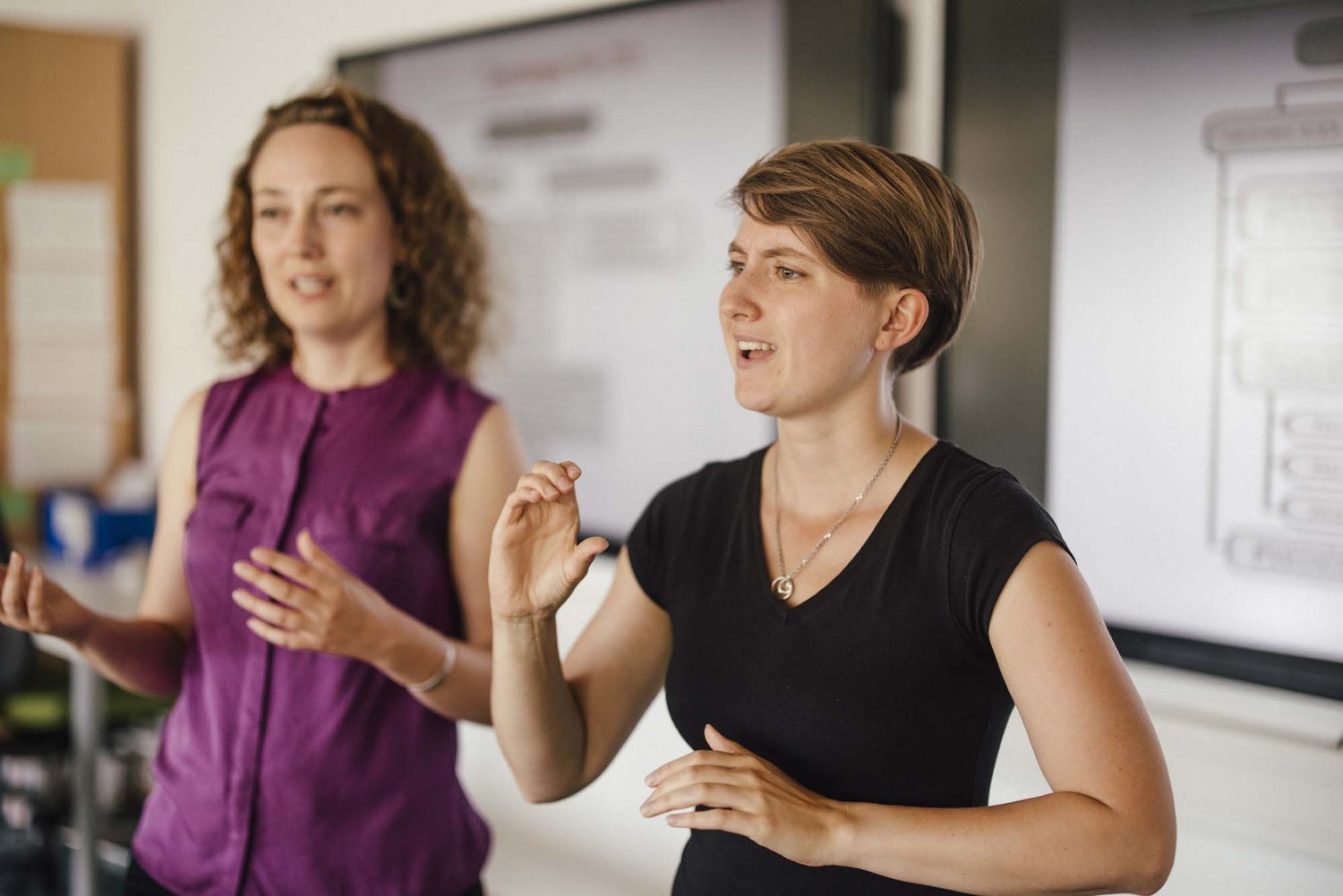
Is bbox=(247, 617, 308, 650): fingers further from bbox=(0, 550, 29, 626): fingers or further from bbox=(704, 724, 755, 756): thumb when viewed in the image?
bbox=(704, 724, 755, 756): thumb

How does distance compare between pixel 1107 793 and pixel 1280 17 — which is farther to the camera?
pixel 1280 17

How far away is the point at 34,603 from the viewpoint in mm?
1448

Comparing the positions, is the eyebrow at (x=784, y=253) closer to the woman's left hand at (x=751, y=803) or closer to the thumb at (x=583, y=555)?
the thumb at (x=583, y=555)

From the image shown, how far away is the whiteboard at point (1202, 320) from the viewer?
4.95ft

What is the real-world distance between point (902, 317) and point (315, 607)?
27.4 inches

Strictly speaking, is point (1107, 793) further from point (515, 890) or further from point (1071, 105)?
point (515, 890)

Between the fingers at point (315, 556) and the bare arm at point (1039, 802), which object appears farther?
the fingers at point (315, 556)

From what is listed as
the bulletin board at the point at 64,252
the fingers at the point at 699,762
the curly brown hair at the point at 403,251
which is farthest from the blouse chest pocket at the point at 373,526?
the bulletin board at the point at 64,252

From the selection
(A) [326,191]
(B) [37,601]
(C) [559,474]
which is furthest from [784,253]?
(B) [37,601]

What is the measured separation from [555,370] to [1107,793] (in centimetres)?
171

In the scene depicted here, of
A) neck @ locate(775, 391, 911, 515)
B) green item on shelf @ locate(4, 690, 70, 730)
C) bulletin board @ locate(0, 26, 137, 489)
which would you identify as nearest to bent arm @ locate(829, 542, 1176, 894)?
neck @ locate(775, 391, 911, 515)

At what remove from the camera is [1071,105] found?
5.57ft

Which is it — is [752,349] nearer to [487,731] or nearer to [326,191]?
[326,191]

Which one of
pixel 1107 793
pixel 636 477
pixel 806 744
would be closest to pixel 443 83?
pixel 636 477
